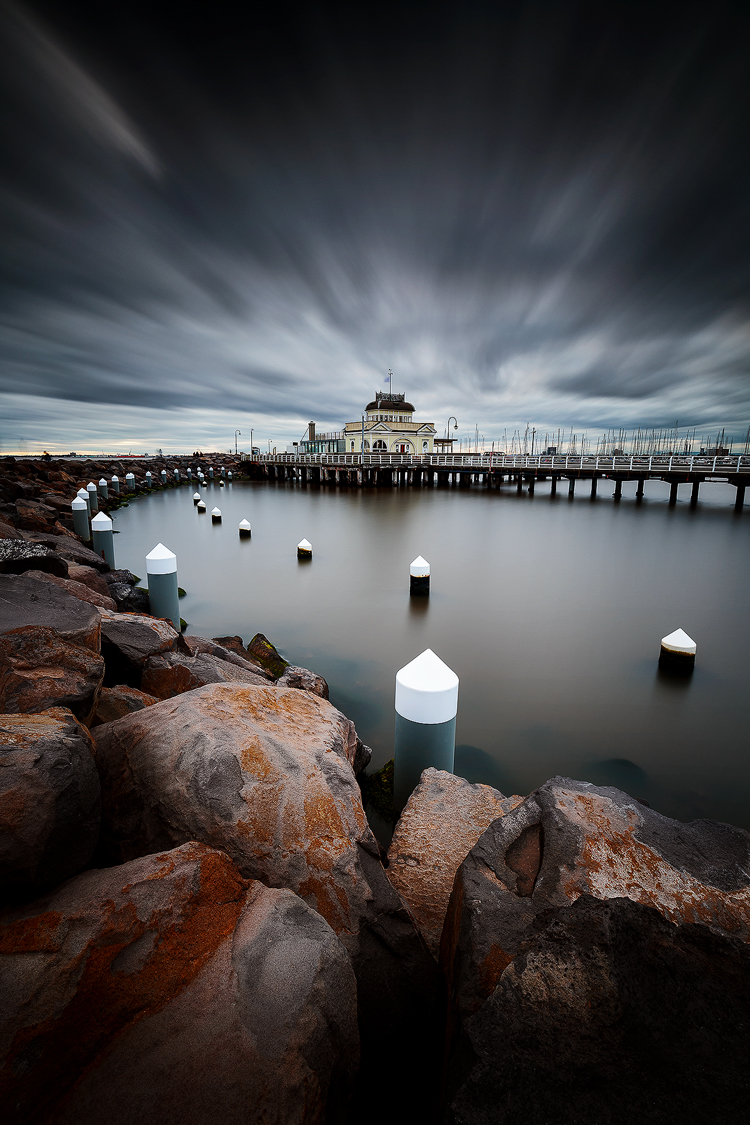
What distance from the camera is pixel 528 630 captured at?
30.3 feet

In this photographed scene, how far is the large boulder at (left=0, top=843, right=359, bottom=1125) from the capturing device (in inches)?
43.4

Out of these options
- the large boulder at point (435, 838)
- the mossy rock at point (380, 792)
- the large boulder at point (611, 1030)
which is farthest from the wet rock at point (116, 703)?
the large boulder at point (611, 1030)

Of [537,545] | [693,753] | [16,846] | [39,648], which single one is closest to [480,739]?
[693,753]

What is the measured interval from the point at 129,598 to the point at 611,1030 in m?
8.39

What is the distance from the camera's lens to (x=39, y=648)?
8.55 ft

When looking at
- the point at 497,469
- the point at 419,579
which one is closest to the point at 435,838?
the point at 419,579

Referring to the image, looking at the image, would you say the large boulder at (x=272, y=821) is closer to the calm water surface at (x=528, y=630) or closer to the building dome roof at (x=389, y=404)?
the calm water surface at (x=528, y=630)

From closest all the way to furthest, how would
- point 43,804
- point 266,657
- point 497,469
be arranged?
point 43,804 → point 266,657 → point 497,469

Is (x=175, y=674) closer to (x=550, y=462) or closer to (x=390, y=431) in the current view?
(x=550, y=462)

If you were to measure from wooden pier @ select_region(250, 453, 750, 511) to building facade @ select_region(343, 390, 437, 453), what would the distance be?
700 centimetres

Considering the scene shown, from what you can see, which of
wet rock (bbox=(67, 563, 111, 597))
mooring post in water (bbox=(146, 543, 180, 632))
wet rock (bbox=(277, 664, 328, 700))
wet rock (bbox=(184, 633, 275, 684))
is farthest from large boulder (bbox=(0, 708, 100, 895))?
wet rock (bbox=(67, 563, 111, 597))

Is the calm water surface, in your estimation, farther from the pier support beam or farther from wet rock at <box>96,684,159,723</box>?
the pier support beam

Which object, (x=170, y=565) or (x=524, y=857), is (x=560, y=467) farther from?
(x=524, y=857)

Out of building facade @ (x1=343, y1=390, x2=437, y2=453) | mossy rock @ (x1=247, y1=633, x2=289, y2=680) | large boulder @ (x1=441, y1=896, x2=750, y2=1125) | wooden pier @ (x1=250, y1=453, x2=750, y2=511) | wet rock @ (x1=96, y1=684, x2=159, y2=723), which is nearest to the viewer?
large boulder @ (x1=441, y1=896, x2=750, y2=1125)
